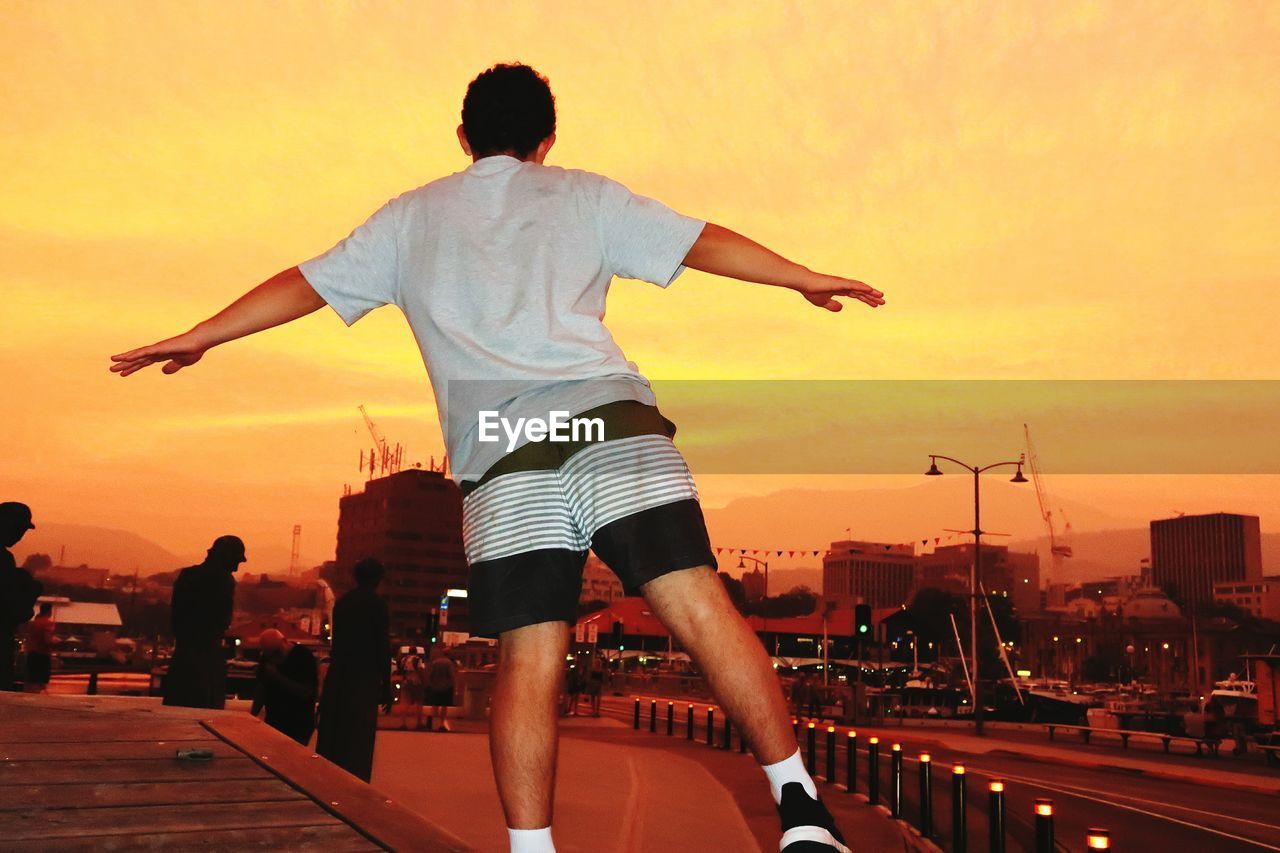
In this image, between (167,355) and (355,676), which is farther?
(355,676)

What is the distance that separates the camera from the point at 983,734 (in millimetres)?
34844

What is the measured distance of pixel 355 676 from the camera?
746 centimetres

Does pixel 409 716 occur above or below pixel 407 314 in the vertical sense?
below

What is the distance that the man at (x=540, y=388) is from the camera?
2.26 metres

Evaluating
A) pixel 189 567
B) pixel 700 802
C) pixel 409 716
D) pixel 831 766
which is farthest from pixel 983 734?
pixel 189 567

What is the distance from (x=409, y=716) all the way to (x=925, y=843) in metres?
16.4

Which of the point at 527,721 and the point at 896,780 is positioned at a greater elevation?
the point at 527,721

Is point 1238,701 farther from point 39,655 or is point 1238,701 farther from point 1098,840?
point 1098,840

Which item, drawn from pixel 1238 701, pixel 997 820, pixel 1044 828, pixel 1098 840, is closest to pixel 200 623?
pixel 1044 828

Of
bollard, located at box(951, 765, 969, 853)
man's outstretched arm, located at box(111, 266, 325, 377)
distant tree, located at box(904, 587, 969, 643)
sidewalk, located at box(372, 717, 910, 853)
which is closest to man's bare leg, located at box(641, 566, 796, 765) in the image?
man's outstretched arm, located at box(111, 266, 325, 377)

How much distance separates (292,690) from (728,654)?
22.5 feet

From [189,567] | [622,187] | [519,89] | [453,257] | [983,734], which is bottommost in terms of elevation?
[983,734]

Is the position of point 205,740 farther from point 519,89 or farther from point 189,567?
point 189,567

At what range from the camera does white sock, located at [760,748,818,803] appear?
226 centimetres
